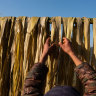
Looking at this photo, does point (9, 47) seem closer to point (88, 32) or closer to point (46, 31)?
point (46, 31)

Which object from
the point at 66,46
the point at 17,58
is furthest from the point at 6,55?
the point at 66,46

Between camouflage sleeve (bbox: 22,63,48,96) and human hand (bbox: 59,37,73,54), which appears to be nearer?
camouflage sleeve (bbox: 22,63,48,96)

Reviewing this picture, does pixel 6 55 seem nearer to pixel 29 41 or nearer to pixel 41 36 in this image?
pixel 29 41

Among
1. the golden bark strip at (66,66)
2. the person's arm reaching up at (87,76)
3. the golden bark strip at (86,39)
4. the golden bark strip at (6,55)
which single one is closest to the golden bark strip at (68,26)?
the golden bark strip at (66,66)

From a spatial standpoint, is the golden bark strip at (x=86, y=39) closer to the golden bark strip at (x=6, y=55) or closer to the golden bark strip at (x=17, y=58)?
the golden bark strip at (x=17, y=58)

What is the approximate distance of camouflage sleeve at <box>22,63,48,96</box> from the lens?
1.25 m

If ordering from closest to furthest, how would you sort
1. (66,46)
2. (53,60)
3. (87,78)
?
1. (87,78)
2. (66,46)
3. (53,60)

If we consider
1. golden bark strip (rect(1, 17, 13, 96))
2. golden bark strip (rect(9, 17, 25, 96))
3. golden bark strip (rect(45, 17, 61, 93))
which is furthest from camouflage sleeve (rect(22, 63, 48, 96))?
golden bark strip (rect(1, 17, 13, 96))

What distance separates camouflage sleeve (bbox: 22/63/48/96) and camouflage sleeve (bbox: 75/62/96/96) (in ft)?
1.00

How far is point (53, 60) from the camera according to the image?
62.8 inches

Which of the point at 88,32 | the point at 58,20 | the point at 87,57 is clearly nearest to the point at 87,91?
the point at 87,57

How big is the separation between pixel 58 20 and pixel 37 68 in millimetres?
544

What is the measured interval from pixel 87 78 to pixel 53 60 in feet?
1.45

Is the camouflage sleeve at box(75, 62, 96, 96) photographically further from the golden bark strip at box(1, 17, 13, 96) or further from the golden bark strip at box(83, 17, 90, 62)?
the golden bark strip at box(1, 17, 13, 96)
